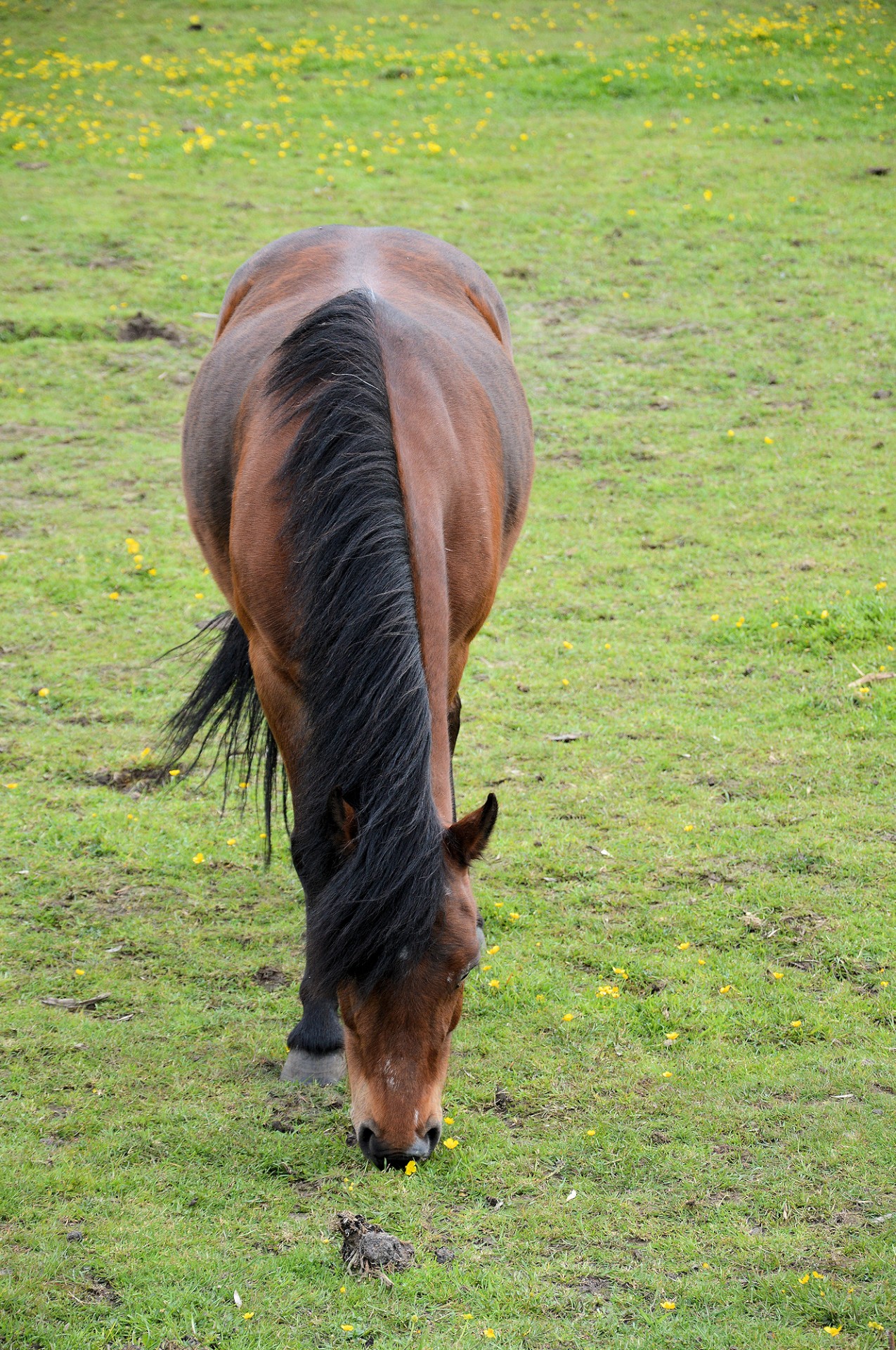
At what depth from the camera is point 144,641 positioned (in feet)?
21.4

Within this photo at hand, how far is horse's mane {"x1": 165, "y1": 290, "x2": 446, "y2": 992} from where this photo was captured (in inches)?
109

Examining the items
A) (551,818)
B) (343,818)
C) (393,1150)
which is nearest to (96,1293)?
(393,1150)

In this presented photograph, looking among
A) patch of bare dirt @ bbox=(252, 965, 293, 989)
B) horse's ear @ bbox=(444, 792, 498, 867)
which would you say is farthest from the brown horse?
patch of bare dirt @ bbox=(252, 965, 293, 989)

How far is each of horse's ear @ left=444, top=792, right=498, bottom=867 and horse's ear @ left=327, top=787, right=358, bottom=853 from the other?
21 cm

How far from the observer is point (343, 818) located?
2861 millimetres

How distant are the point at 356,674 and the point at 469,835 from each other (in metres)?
0.46

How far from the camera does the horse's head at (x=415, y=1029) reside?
279cm

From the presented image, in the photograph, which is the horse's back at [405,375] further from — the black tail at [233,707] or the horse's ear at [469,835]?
the horse's ear at [469,835]

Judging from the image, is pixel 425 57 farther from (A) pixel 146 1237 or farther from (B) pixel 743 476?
(A) pixel 146 1237

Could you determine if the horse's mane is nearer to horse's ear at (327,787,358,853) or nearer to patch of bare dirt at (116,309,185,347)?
horse's ear at (327,787,358,853)

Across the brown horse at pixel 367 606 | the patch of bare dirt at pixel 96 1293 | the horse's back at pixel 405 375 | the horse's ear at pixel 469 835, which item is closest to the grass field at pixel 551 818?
the patch of bare dirt at pixel 96 1293

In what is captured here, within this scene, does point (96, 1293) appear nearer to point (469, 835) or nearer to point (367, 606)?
point (469, 835)

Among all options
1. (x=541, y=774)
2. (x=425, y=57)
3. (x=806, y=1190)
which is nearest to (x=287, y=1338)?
(x=806, y=1190)

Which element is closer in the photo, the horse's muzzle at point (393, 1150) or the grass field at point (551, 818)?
the horse's muzzle at point (393, 1150)
